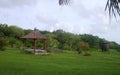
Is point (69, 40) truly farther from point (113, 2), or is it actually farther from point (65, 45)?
point (113, 2)

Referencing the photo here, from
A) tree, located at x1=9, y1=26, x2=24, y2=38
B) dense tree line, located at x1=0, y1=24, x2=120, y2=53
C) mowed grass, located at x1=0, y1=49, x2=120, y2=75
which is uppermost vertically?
tree, located at x1=9, y1=26, x2=24, y2=38

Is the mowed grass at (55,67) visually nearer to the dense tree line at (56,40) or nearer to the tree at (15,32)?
the dense tree line at (56,40)

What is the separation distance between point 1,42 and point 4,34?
18.7 metres

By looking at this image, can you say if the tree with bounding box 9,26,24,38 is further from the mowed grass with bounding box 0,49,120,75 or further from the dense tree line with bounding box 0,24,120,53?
the mowed grass with bounding box 0,49,120,75

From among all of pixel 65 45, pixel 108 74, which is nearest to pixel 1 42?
pixel 65 45

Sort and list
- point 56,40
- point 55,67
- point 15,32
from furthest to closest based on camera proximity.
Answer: point 15,32
point 56,40
point 55,67

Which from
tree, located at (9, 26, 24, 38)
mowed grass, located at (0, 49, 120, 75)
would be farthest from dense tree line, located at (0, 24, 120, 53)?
mowed grass, located at (0, 49, 120, 75)

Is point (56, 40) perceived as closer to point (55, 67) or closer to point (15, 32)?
point (15, 32)

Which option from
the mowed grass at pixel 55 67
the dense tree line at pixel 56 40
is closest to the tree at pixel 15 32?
the dense tree line at pixel 56 40

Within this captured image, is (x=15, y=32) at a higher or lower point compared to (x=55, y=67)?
higher

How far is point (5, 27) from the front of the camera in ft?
182

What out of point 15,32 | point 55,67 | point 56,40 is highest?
point 15,32

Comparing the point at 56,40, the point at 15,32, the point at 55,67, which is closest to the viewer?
the point at 55,67

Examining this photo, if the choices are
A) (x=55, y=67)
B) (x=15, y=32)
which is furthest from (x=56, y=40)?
(x=55, y=67)
